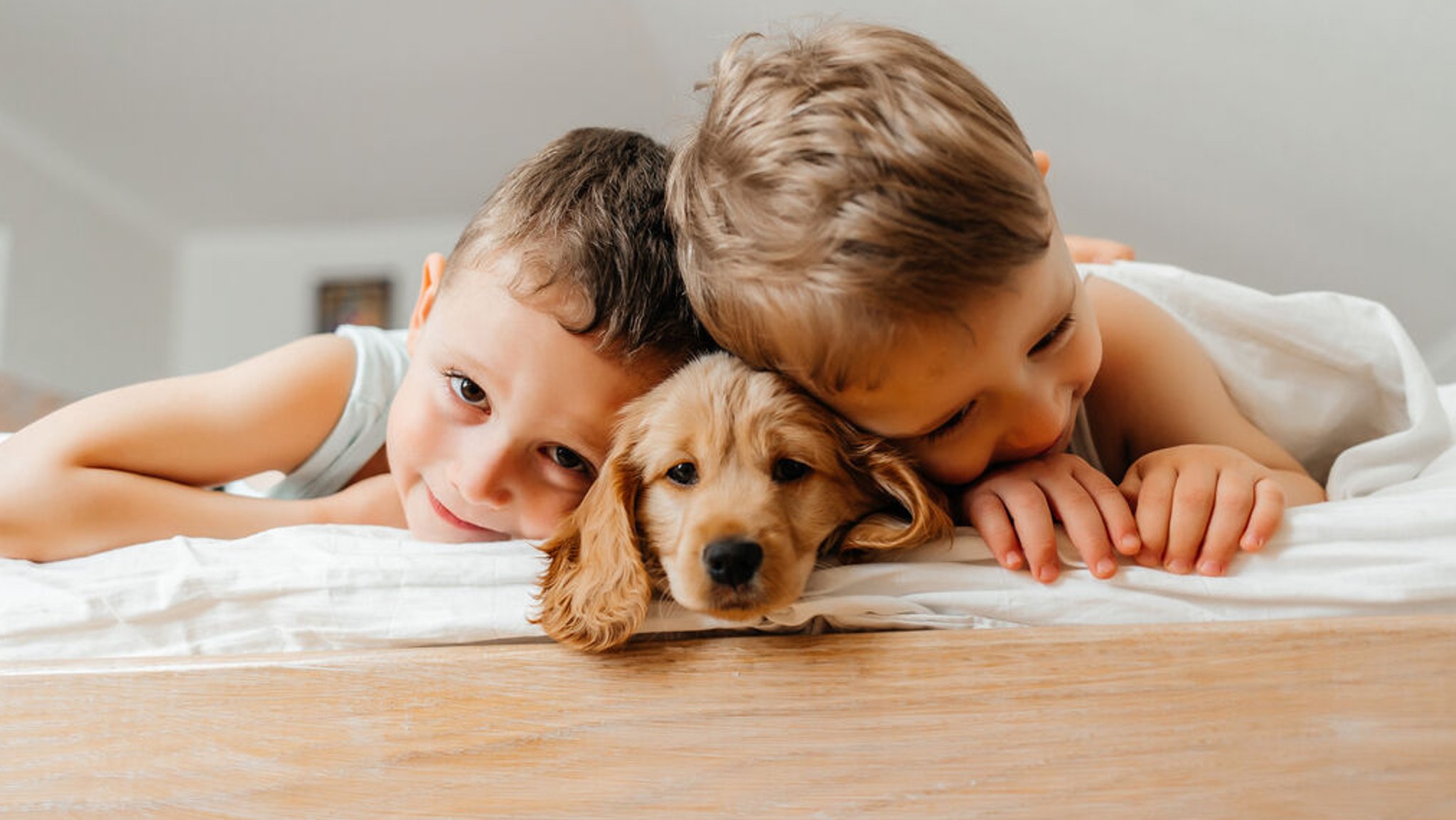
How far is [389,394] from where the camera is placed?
1.37m

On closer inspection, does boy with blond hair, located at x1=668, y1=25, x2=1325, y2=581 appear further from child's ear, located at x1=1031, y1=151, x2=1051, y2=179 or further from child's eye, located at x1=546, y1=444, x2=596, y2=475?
child's eye, located at x1=546, y1=444, x2=596, y2=475

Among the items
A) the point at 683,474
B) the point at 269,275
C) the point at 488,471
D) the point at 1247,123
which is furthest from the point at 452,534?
the point at 269,275

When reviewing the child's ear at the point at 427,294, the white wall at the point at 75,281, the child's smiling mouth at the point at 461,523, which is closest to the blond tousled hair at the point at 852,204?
the child's smiling mouth at the point at 461,523

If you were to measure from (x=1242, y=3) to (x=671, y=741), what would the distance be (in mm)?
1645

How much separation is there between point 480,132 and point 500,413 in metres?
3.16

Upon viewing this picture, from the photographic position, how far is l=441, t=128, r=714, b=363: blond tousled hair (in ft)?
3.15

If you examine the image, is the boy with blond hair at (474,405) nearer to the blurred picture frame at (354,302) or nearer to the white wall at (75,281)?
the white wall at (75,281)

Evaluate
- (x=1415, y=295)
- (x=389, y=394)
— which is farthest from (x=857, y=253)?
(x=1415, y=295)

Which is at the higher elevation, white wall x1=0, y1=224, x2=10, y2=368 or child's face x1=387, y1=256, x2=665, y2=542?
child's face x1=387, y1=256, x2=665, y2=542

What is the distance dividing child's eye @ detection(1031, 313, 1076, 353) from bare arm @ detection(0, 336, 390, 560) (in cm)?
81

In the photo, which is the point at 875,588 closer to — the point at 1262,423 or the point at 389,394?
the point at 1262,423

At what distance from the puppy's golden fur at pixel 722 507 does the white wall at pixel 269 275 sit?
13.5 ft

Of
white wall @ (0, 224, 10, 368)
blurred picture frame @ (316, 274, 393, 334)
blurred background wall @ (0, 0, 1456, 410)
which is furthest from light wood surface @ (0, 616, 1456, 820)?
blurred picture frame @ (316, 274, 393, 334)

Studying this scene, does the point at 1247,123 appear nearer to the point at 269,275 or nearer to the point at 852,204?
the point at 852,204
